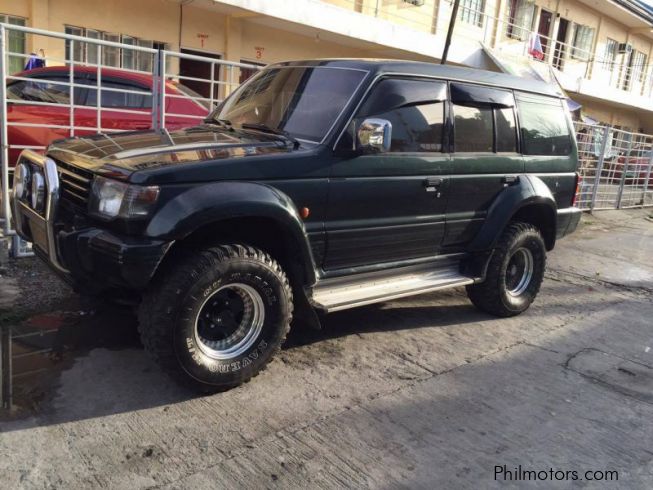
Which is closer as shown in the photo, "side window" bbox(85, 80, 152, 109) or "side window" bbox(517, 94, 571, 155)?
"side window" bbox(517, 94, 571, 155)

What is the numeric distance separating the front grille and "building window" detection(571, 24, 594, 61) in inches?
956

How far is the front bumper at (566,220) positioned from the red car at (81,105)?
14.4 ft

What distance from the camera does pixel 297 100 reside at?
4.11 metres

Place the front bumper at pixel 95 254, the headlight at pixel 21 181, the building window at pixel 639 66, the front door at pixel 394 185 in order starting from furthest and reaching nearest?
the building window at pixel 639 66 < the front door at pixel 394 185 < the headlight at pixel 21 181 < the front bumper at pixel 95 254

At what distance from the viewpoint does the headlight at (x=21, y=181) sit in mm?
3691

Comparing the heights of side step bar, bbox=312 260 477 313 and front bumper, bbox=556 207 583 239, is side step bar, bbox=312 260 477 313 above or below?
below

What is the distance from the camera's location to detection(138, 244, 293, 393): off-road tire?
312 cm

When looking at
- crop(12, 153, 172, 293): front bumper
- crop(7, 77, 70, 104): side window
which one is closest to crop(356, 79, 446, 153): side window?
crop(12, 153, 172, 293): front bumper

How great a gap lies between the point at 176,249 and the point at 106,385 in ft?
3.05

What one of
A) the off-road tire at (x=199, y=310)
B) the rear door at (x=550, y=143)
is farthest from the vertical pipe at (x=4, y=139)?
the rear door at (x=550, y=143)

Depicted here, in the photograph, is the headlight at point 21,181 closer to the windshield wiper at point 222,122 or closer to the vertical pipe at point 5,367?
the vertical pipe at point 5,367

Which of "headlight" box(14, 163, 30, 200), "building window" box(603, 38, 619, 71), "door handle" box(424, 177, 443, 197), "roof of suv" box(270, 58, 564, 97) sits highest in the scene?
"building window" box(603, 38, 619, 71)

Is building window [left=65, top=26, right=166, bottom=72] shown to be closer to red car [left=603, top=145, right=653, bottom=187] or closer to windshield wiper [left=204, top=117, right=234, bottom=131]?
windshield wiper [left=204, top=117, right=234, bottom=131]

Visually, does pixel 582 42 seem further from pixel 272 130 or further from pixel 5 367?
pixel 5 367
